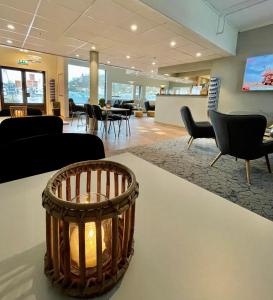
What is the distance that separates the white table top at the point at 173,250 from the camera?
0.33 meters

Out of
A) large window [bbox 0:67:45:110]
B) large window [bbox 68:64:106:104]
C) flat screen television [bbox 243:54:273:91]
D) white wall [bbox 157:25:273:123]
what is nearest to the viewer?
flat screen television [bbox 243:54:273:91]

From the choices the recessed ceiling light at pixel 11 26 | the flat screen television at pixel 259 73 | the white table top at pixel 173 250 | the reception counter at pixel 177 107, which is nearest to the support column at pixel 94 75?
the recessed ceiling light at pixel 11 26

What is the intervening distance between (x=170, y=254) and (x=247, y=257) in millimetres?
170

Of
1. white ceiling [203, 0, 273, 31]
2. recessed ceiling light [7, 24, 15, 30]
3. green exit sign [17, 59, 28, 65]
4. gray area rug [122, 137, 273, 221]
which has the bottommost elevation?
gray area rug [122, 137, 273, 221]

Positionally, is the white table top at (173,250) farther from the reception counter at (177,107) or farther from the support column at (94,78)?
the reception counter at (177,107)

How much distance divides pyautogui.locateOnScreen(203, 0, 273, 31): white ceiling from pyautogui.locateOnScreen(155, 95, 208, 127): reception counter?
A: 6.75 ft

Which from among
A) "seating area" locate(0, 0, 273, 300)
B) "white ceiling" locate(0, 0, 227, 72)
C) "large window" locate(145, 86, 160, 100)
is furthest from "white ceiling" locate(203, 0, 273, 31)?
"large window" locate(145, 86, 160, 100)

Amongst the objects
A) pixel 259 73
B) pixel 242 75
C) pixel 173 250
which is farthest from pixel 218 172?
pixel 242 75

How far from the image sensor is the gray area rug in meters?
2.02

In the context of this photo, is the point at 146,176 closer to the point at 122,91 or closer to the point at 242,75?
the point at 242,75

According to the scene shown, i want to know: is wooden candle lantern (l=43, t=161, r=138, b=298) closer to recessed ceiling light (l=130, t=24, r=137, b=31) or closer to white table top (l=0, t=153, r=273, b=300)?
white table top (l=0, t=153, r=273, b=300)

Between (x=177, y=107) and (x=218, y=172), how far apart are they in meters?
4.54

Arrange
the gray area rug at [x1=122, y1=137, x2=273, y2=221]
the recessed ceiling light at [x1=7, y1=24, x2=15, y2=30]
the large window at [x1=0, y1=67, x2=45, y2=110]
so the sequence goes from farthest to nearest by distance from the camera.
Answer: the large window at [x1=0, y1=67, x2=45, y2=110] → the recessed ceiling light at [x1=7, y1=24, x2=15, y2=30] → the gray area rug at [x1=122, y1=137, x2=273, y2=221]

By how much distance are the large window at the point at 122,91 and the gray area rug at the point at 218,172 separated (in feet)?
30.4
